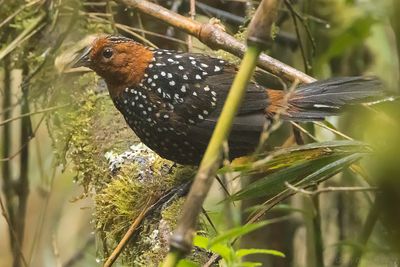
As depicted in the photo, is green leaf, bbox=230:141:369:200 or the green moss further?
the green moss

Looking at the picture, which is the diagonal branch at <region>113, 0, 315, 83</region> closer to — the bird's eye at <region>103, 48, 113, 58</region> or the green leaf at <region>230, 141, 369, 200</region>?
the bird's eye at <region>103, 48, 113, 58</region>

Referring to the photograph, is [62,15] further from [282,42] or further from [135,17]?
[282,42]

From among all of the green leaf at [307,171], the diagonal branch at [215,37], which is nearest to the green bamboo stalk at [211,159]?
the green leaf at [307,171]

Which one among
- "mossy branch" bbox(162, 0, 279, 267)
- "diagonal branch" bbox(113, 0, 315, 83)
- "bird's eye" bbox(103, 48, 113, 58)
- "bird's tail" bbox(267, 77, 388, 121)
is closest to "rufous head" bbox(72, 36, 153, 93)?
"bird's eye" bbox(103, 48, 113, 58)

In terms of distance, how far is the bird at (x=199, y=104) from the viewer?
72.7 inches

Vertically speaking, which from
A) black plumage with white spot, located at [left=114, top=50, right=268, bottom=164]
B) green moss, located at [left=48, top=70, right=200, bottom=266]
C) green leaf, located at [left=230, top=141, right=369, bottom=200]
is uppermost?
green leaf, located at [left=230, top=141, right=369, bottom=200]

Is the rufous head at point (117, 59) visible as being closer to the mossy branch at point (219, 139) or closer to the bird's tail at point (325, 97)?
the bird's tail at point (325, 97)

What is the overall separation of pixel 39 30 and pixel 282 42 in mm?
943

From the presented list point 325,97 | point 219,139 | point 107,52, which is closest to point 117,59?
point 107,52

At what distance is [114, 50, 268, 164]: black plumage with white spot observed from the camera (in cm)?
187

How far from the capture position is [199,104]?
73.7 inches

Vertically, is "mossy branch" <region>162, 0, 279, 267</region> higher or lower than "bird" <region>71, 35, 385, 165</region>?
higher

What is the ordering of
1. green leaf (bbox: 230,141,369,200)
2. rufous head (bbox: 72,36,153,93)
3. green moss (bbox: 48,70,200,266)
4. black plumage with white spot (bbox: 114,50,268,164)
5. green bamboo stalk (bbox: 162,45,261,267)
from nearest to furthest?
green bamboo stalk (bbox: 162,45,261,267)
green leaf (bbox: 230,141,369,200)
green moss (bbox: 48,70,200,266)
black plumage with white spot (bbox: 114,50,268,164)
rufous head (bbox: 72,36,153,93)

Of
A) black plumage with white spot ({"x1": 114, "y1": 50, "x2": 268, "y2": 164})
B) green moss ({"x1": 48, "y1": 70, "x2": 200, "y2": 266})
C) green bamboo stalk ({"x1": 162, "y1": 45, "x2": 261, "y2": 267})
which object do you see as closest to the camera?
green bamboo stalk ({"x1": 162, "y1": 45, "x2": 261, "y2": 267})
